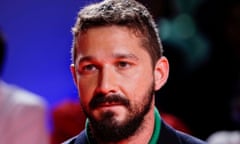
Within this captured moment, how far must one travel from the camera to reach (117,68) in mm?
753

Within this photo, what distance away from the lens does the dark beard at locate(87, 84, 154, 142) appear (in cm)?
75

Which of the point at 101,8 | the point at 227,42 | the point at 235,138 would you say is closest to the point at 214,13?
the point at 227,42

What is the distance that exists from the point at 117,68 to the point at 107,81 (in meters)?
0.02

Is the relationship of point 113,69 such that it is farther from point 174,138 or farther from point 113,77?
point 174,138

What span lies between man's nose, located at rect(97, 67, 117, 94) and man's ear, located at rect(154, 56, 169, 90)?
0.07 meters

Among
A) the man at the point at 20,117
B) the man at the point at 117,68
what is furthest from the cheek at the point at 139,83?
the man at the point at 20,117

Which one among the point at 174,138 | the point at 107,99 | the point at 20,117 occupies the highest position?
the point at 107,99

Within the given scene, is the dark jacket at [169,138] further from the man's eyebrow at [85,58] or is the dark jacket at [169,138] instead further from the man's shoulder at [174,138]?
the man's eyebrow at [85,58]

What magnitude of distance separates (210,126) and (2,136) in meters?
0.77

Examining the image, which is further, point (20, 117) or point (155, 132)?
point (20, 117)

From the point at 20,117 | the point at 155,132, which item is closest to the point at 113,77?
the point at 155,132

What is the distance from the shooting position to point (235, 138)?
1471 mm

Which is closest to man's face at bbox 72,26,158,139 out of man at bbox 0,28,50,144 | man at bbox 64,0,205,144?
man at bbox 64,0,205,144

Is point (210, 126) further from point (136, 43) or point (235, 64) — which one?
point (136, 43)
